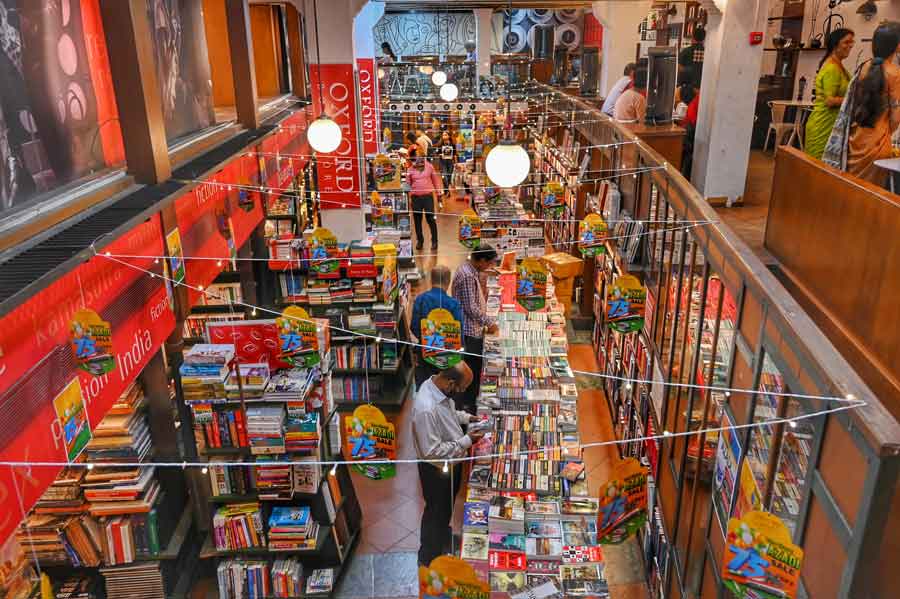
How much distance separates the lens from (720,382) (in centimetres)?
345

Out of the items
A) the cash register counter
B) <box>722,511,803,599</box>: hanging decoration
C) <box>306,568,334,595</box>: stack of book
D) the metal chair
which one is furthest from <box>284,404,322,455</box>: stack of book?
the metal chair

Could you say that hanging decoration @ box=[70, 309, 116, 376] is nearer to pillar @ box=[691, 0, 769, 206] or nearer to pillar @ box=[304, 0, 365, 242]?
pillar @ box=[304, 0, 365, 242]

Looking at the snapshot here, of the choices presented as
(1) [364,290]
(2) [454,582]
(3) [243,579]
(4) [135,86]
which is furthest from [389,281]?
(2) [454,582]

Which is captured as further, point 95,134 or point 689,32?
point 689,32

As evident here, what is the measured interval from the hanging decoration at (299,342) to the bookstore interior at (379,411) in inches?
0.7

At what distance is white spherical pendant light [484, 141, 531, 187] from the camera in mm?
6371

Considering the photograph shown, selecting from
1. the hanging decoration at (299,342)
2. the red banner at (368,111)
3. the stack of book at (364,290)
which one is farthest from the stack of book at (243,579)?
the red banner at (368,111)

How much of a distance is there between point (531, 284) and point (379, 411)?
6.74 ft

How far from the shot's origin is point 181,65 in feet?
21.7

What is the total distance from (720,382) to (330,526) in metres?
3.21

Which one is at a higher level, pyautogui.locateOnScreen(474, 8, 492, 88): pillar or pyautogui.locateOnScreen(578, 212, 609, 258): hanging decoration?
pyautogui.locateOnScreen(474, 8, 492, 88): pillar

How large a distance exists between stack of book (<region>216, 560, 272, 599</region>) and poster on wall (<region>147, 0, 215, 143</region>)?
362 centimetres

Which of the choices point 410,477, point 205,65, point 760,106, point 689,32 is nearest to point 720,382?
point 410,477

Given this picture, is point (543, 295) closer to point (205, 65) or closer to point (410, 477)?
point (410, 477)
